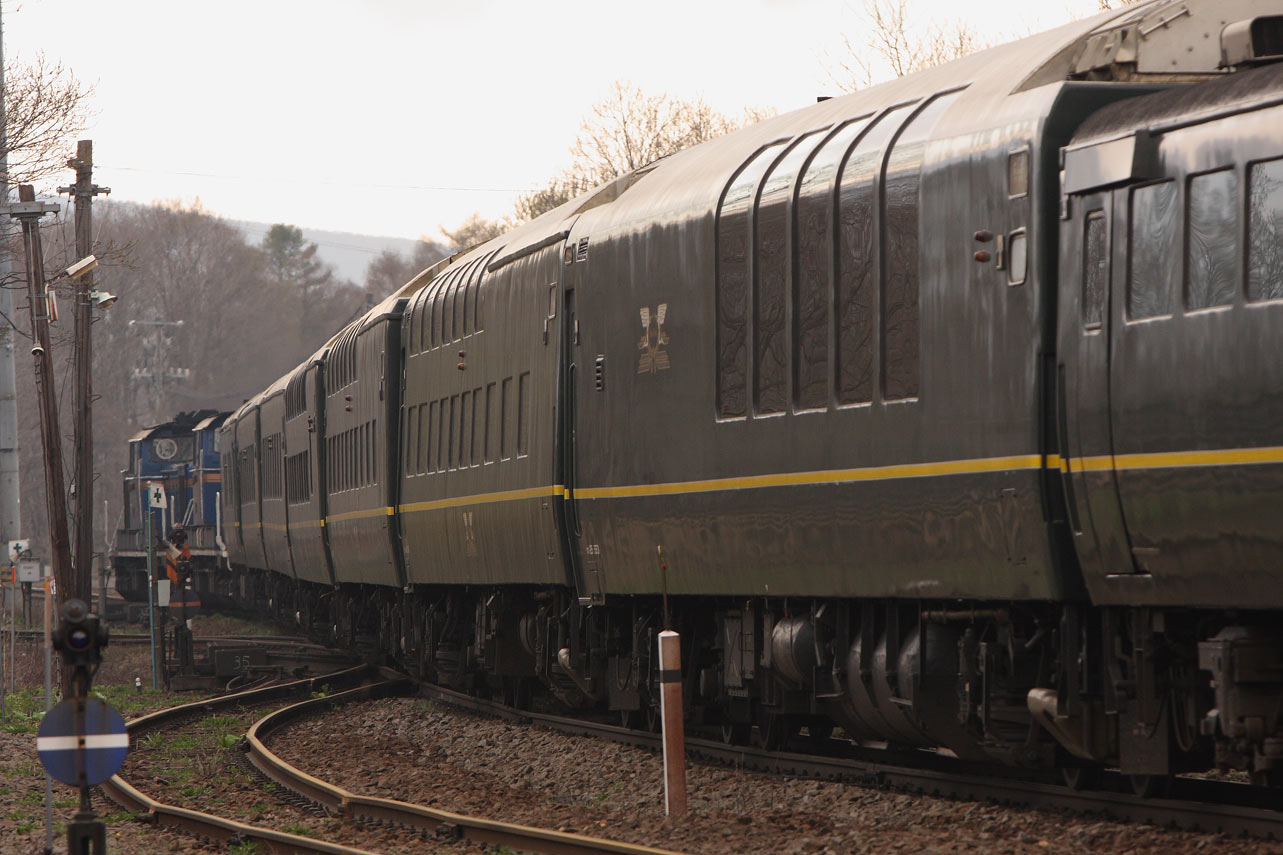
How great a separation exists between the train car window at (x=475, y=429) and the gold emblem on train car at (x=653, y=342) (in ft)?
13.8

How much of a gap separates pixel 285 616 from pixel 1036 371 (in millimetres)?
28614

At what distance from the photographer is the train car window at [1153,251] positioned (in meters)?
7.54

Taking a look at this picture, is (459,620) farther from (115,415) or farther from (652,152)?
(115,415)

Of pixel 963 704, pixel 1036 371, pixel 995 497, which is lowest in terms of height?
pixel 963 704

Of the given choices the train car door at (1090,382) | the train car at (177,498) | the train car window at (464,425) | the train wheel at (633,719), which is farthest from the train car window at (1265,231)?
the train car at (177,498)

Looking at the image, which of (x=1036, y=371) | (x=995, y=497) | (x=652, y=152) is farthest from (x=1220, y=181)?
(x=652, y=152)

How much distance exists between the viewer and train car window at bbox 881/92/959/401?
29.9ft

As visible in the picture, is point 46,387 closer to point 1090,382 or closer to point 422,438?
point 422,438

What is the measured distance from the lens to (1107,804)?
Answer: 8703 millimetres

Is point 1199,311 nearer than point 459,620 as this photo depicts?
Yes

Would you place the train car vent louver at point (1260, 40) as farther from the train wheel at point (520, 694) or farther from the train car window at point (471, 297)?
the train wheel at point (520, 694)

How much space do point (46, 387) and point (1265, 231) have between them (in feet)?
72.6

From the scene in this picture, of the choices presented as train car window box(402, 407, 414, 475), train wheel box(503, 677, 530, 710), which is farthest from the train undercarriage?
train car window box(402, 407, 414, 475)

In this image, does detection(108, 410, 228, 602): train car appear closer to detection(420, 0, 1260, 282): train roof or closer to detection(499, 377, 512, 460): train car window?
detection(499, 377, 512, 460): train car window
